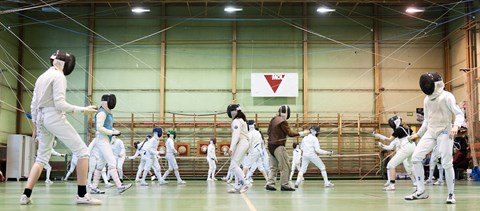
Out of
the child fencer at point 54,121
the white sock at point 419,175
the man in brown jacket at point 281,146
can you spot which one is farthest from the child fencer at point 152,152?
the white sock at point 419,175

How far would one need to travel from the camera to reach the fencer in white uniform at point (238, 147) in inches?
453

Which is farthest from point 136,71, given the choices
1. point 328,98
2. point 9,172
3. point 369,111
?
point 369,111

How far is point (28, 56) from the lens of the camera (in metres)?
27.9

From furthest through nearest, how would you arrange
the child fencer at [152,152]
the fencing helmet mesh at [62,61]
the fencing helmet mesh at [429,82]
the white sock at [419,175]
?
1. the child fencer at [152,152]
2. the white sock at [419,175]
3. the fencing helmet mesh at [429,82]
4. the fencing helmet mesh at [62,61]

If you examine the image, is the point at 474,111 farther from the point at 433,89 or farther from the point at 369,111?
the point at 433,89

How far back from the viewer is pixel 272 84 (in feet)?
89.6

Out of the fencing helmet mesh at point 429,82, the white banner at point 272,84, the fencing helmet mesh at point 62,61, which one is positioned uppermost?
the white banner at point 272,84

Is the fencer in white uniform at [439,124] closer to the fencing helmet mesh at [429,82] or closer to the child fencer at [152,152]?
the fencing helmet mesh at [429,82]

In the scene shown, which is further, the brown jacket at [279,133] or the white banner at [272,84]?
the white banner at [272,84]

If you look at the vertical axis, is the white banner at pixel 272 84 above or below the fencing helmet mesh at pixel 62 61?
above

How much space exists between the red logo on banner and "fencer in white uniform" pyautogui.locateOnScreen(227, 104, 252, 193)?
1554cm

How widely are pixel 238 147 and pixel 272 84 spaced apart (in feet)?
52.2

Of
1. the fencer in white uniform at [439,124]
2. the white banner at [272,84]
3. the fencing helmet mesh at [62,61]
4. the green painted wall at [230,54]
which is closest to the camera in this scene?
the fencing helmet mesh at [62,61]

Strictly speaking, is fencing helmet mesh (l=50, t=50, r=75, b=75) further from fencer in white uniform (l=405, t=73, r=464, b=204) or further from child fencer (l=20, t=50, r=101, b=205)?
fencer in white uniform (l=405, t=73, r=464, b=204)
